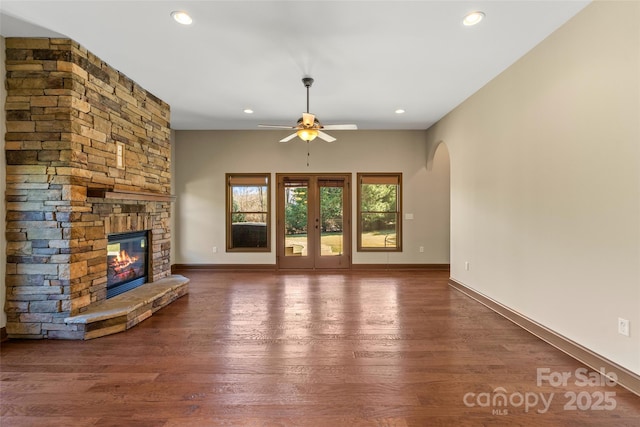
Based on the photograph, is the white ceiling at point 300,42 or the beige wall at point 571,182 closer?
the beige wall at point 571,182

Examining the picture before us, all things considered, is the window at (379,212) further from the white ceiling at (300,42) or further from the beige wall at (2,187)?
the beige wall at (2,187)

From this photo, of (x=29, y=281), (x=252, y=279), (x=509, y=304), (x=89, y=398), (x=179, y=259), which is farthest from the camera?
(x=179, y=259)

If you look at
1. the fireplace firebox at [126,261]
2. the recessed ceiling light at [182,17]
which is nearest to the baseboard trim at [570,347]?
the recessed ceiling light at [182,17]

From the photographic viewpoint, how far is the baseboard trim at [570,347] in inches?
85.7

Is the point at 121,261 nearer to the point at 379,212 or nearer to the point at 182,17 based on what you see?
the point at 182,17

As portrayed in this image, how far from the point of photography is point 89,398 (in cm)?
209

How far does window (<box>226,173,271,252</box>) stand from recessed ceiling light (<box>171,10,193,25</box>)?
3981mm

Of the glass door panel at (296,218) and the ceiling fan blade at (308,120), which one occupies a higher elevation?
the ceiling fan blade at (308,120)

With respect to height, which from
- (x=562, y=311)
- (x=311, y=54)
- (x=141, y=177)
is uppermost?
(x=311, y=54)

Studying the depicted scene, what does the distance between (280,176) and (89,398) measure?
195 inches

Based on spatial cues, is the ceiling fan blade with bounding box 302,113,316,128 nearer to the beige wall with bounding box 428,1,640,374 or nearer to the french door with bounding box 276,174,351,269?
the beige wall with bounding box 428,1,640,374

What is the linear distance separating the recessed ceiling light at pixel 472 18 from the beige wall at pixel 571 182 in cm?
85

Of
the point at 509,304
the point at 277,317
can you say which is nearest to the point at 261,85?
the point at 277,317

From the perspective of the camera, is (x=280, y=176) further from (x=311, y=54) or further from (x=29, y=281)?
(x=29, y=281)
